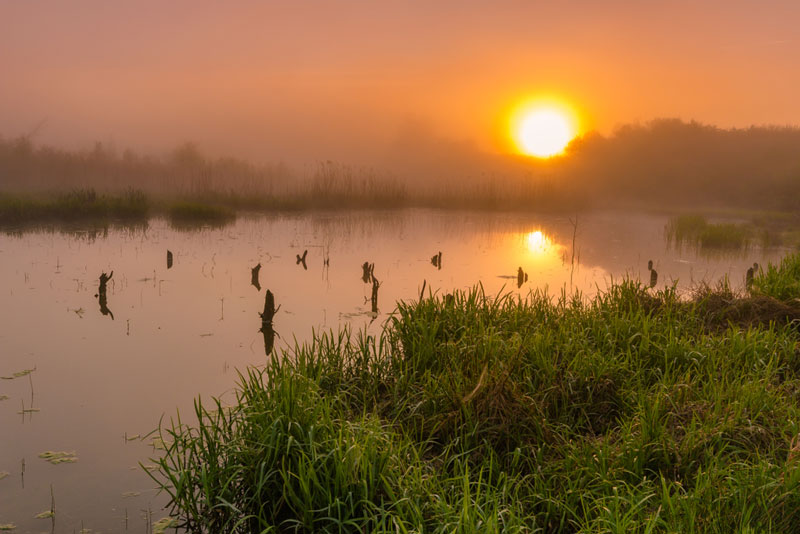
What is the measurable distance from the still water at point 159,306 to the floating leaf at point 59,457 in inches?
2.5

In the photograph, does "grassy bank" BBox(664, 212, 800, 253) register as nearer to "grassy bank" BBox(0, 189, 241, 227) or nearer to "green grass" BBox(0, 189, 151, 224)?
"grassy bank" BBox(0, 189, 241, 227)

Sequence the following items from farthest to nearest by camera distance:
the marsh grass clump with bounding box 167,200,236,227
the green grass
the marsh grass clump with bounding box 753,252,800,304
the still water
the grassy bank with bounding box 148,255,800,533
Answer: the marsh grass clump with bounding box 167,200,236,227, the green grass, the marsh grass clump with bounding box 753,252,800,304, the still water, the grassy bank with bounding box 148,255,800,533

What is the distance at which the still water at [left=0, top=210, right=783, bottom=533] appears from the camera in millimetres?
5629

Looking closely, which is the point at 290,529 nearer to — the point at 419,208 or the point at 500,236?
the point at 500,236

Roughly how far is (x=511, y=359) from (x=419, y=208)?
33229mm

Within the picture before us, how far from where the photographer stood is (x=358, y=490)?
14.3 feet

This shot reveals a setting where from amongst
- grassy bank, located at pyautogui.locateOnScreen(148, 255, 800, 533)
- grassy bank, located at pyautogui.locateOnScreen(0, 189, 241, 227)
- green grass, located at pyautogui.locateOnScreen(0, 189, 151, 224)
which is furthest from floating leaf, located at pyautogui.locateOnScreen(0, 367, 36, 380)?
green grass, located at pyautogui.locateOnScreen(0, 189, 151, 224)

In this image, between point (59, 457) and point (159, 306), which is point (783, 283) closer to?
point (59, 457)

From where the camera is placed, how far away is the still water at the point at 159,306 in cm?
563

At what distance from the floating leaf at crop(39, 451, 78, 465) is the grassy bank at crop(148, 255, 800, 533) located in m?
0.88

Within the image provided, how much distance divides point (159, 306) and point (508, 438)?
8.50 metres

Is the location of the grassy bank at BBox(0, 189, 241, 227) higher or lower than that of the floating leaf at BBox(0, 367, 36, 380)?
higher

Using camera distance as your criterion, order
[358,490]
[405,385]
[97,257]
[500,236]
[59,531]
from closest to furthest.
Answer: [358,490], [59,531], [405,385], [97,257], [500,236]

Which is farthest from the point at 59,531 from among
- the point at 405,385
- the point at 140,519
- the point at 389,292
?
the point at 389,292
